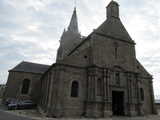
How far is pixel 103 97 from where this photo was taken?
48.0 feet

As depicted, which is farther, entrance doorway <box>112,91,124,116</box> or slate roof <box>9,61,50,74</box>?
slate roof <box>9,61,50,74</box>

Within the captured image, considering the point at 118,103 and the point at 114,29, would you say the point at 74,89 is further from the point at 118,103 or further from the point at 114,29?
the point at 114,29

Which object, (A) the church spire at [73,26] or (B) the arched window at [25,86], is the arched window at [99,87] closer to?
(B) the arched window at [25,86]

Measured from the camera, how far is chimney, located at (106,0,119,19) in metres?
20.5

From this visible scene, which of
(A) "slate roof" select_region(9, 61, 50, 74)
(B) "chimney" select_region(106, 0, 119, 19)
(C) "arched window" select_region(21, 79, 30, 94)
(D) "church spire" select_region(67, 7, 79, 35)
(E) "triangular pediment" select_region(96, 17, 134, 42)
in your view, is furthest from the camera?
(D) "church spire" select_region(67, 7, 79, 35)

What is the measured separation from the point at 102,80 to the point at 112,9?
12.2 metres

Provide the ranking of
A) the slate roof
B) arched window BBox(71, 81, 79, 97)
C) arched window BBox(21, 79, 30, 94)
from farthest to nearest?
the slate roof
arched window BBox(21, 79, 30, 94)
arched window BBox(71, 81, 79, 97)

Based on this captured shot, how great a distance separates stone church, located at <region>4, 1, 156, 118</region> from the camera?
45.4 feet

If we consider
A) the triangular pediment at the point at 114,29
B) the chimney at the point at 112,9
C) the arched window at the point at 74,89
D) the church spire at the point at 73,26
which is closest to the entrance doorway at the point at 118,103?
the arched window at the point at 74,89

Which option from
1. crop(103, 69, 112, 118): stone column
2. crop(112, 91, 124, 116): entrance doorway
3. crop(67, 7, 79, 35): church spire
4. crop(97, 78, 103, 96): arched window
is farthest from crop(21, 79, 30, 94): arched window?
crop(103, 69, 112, 118): stone column

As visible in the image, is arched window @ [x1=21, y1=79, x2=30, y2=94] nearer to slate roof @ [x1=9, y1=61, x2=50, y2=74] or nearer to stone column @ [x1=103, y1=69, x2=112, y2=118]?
slate roof @ [x1=9, y1=61, x2=50, y2=74]

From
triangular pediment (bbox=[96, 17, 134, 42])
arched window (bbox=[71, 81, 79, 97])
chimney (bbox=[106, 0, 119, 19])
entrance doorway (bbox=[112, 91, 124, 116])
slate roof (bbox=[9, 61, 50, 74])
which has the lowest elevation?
entrance doorway (bbox=[112, 91, 124, 116])

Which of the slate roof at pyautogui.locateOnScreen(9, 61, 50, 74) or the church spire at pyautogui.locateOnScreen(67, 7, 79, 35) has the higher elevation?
the church spire at pyautogui.locateOnScreen(67, 7, 79, 35)

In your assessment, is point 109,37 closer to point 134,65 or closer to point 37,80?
point 134,65
